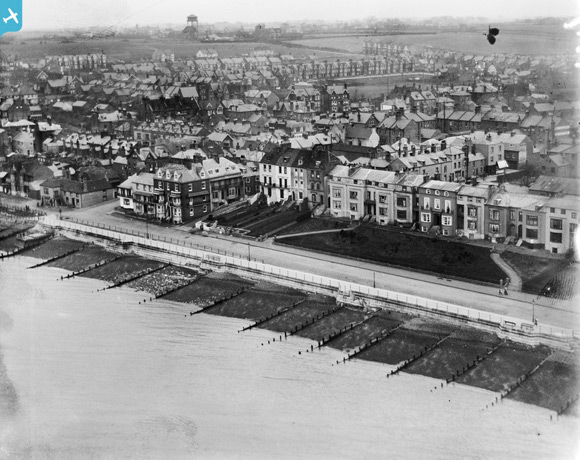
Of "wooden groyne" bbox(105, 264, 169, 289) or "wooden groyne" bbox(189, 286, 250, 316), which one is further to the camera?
"wooden groyne" bbox(105, 264, 169, 289)

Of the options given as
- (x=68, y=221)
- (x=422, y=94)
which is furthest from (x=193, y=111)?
(x=68, y=221)

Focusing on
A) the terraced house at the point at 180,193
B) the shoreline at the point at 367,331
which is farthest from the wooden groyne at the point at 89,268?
the terraced house at the point at 180,193

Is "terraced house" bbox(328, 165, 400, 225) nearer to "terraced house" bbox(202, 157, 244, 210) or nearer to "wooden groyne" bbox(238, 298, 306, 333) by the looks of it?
"terraced house" bbox(202, 157, 244, 210)

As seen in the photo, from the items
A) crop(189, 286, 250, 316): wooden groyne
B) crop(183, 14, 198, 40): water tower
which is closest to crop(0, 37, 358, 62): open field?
crop(183, 14, 198, 40): water tower

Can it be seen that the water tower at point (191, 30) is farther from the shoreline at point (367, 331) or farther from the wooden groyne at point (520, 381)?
the wooden groyne at point (520, 381)

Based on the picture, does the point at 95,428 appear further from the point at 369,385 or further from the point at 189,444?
the point at 369,385

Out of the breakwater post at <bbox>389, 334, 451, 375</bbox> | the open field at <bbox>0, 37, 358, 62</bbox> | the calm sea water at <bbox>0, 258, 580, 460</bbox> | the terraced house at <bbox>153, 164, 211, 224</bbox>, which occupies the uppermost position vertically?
the open field at <bbox>0, 37, 358, 62</bbox>
